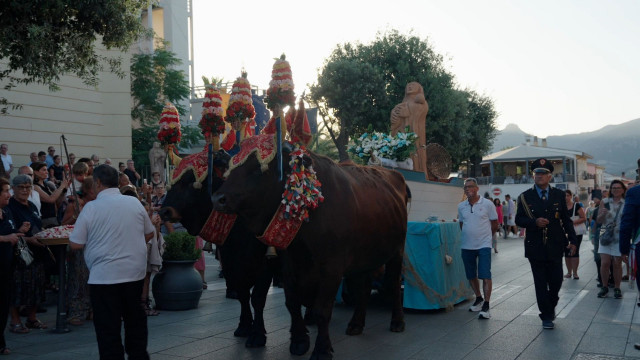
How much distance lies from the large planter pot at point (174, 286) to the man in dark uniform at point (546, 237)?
16.4ft

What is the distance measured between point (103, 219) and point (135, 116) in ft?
84.1

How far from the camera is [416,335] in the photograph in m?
6.89

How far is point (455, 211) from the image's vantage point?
38.8ft

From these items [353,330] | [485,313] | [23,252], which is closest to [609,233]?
[485,313]

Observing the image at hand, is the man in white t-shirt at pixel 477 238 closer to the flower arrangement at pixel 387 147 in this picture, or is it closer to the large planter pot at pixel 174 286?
the flower arrangement at pixel 387 147

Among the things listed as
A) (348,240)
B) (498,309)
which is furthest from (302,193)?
(498,309)

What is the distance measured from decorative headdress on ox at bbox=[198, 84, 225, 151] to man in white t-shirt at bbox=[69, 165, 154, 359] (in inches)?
76.0

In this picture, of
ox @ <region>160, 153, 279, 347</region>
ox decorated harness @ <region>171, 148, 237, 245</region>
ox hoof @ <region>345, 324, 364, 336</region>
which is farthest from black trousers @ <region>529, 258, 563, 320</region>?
ox decorated harness @ <region>171, 148, 237, 245</region>

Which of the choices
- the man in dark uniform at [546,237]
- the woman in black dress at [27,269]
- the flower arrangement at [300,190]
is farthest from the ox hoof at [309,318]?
the woman in black dress at [27,269]

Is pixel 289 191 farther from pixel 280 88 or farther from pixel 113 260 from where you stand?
pixel 113 260

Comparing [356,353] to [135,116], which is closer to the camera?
[356,353]

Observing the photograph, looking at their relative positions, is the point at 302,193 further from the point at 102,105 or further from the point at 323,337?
the point at 102,105

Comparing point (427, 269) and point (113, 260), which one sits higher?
point (113, 260)

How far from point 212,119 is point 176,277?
10.2 feet
